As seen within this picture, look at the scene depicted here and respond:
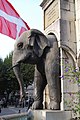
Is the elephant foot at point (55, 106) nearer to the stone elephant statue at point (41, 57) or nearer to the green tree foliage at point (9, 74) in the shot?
the stone elephant statue at point (41, 57)

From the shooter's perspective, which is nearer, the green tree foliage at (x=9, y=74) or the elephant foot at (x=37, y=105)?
the elephant foot at (x=37, y=105)

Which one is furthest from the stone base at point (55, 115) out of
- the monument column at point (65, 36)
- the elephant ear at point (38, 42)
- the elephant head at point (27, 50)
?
the elephant ear at point (38, 42)

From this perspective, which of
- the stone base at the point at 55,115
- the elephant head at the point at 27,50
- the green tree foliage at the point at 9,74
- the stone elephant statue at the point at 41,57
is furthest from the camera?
the green tree foliage at the point at 9,74

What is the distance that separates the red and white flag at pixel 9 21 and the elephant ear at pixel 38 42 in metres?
4.28

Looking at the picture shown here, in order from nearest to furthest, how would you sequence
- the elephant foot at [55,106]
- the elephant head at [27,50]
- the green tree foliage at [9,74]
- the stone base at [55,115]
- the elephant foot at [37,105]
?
the stone base at [55,115], the elephant foot at [55,106], the elephant head at [27,50], the elephant foot at [37,105], the green tree foliage at [9,74]

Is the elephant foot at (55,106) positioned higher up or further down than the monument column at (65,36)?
further down

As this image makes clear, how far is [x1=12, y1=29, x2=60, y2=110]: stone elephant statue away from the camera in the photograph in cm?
521

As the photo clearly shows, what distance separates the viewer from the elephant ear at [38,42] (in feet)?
17.6

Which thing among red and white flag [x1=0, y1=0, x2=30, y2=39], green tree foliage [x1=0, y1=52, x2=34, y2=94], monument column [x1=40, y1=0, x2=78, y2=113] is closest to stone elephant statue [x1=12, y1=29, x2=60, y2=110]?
monument column [x1=40, y1=0, x2=78, y2=113]

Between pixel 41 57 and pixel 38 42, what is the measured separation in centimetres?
36

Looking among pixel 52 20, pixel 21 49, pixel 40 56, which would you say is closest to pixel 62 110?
pixel 40 56

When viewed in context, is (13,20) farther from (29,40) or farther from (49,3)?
(29,40)

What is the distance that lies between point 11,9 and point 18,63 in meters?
5.22

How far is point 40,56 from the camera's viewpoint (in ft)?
17.7
